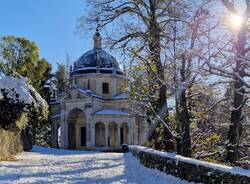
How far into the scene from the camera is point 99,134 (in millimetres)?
50625

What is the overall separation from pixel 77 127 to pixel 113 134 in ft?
14.0

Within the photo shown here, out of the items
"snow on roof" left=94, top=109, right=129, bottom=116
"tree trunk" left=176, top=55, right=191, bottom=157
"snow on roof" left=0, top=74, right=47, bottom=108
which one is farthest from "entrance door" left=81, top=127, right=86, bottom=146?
"tree trunk" left=176, top=55, right=191, bottom=157

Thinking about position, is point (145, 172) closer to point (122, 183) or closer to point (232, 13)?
point (122, 183)

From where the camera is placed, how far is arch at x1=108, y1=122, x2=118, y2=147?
5025 centimetres

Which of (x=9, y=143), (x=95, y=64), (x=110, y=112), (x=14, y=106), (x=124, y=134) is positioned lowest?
(x=9, y=143)

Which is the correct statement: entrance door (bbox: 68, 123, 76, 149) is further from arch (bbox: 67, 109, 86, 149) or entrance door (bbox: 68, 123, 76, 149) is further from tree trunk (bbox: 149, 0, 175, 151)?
tree trunk (bbox: 149, 0, 175, 151)

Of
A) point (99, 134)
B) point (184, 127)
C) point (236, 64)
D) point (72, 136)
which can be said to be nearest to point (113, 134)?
point (99, 134)

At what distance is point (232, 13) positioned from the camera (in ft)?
42.2

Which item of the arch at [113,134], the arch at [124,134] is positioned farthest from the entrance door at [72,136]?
the arch at [124,134]

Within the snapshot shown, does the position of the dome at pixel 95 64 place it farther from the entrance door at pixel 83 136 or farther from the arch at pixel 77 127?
the entrance door at pixel 83 136

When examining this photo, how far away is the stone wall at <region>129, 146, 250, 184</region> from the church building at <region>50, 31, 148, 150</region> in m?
32.8

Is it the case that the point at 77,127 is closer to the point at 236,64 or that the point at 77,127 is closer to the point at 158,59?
the point at 158,59

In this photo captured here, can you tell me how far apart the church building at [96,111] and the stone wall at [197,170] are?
3279 centimetres

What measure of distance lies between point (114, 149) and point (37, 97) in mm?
24122
